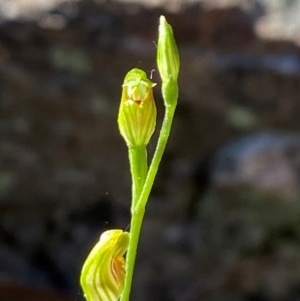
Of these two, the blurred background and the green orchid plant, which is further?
the blurred background

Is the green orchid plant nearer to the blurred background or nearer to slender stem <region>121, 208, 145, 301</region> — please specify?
slender stem <region>121, 208, 145, 301</region>

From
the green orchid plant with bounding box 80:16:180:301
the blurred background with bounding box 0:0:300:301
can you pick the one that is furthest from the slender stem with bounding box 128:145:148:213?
the blurred background with bounding box 0:0:300:301

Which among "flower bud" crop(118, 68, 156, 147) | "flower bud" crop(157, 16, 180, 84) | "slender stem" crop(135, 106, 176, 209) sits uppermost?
"flower bud" crop(157, 16, 180, 84)

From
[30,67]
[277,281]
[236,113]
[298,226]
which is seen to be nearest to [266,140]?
[236,113]

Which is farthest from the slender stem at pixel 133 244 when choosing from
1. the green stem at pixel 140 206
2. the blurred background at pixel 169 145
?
the blurred background at pixel 169 145

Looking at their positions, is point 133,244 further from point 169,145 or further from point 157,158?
point 169,145

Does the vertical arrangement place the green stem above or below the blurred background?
below

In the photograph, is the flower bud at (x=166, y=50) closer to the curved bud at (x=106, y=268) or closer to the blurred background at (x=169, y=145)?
the curved bud at (x=106, y=268)

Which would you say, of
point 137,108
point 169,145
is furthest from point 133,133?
point 169,145
